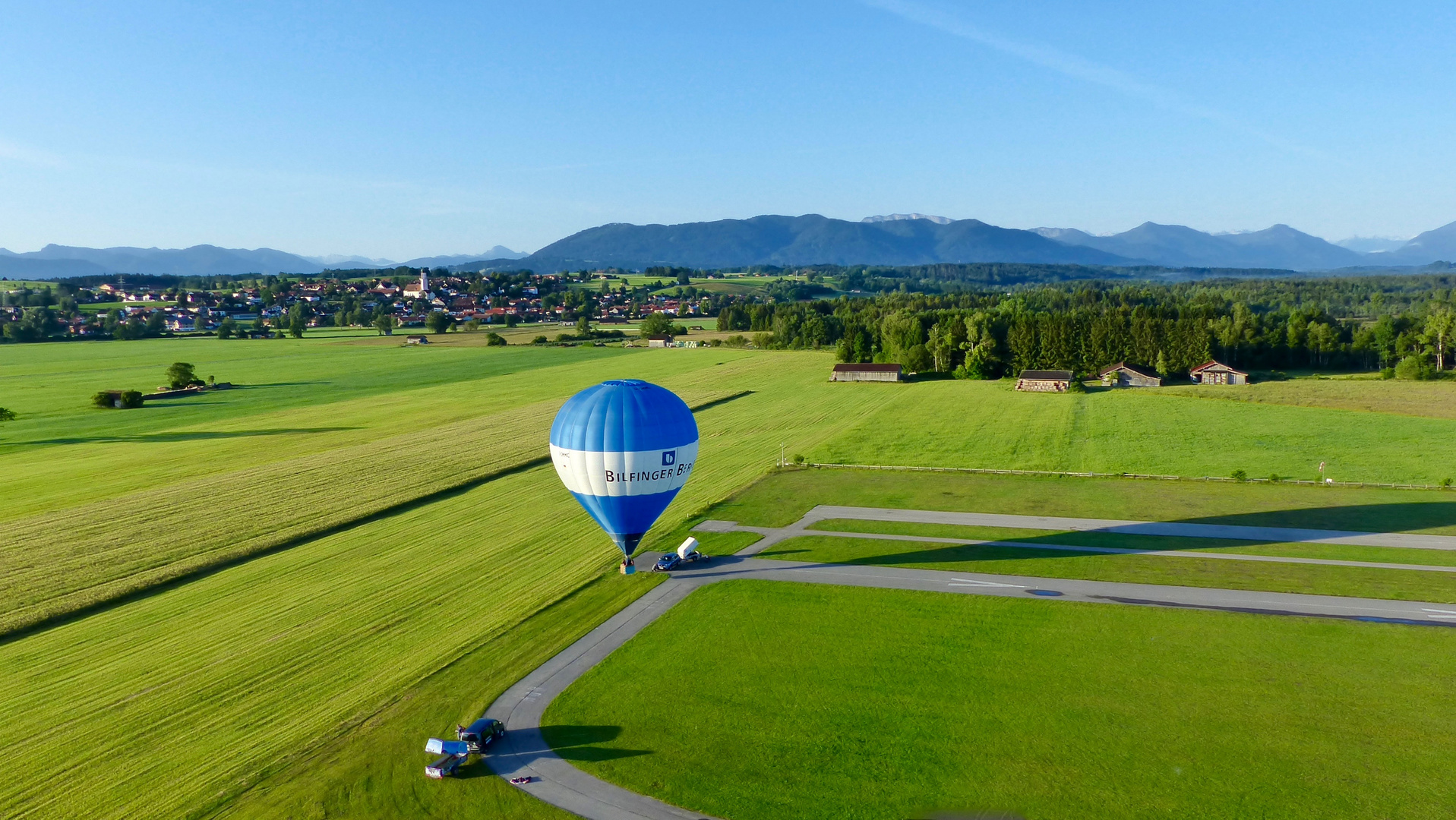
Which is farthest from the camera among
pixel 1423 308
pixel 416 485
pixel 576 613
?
pixel 1423 308

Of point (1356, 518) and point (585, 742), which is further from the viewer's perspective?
point (1356, 518)

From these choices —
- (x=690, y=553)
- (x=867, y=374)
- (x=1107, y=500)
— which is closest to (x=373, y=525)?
(x=690, y=553)

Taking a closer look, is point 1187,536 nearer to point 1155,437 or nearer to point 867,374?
point 1155,437

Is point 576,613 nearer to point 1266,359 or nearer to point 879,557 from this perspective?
point 879,557

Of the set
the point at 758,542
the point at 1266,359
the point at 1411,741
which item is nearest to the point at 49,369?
the point at 758,542

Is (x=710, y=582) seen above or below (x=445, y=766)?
below

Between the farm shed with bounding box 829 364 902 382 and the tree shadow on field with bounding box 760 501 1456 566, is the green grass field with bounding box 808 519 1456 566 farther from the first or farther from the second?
the farm shed with bounding box 829 364 902 382

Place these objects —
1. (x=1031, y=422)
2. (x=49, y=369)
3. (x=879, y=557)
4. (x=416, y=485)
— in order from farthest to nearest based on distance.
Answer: (x=49, y=369), (x=1031, y=422), (x=416, y=485), (x=879, y=557)
